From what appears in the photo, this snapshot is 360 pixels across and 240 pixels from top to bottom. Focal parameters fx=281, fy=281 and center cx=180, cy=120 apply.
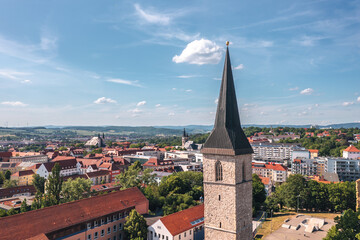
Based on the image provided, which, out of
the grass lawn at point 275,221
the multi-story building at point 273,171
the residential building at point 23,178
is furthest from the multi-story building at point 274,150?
the residential building at point 23,178

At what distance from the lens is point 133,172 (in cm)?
6125

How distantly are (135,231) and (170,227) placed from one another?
4.96m

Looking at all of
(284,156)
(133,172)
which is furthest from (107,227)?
(284,156)

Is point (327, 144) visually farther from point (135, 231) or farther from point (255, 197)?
point (135, 231)

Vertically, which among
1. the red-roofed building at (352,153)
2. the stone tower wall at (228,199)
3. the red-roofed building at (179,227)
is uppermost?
the stone tower wall at (228,199)

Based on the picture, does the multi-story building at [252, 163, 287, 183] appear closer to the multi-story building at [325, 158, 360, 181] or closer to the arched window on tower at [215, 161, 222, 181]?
the multi-story building at [325, 158, 360, 181]

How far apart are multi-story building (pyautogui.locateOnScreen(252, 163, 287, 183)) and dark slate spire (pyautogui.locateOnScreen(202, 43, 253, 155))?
8489 centimetres

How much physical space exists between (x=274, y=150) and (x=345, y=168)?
59057 mm

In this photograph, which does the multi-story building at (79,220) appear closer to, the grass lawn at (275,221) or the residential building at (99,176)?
the grass lawn at (275,221)

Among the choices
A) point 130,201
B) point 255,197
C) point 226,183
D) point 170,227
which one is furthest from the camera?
point 255,197

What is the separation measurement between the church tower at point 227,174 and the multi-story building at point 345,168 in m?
85.8

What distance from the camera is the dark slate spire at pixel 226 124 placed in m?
24.7

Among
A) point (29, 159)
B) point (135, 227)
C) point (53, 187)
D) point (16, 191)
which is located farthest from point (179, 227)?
point (29, 159)

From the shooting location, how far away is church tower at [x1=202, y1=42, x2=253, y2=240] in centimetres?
2389
